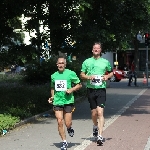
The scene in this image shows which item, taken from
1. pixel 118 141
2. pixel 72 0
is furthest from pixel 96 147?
pixel 72 0

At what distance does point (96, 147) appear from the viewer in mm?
9234

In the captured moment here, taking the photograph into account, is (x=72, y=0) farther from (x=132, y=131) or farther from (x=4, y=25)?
(x=132, y=131)

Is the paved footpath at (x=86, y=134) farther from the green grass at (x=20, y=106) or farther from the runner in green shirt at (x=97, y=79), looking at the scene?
the runner in green shirt at (x=97, y=79)

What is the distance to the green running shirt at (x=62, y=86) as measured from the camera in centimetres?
899

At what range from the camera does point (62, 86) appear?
8992 millimetres

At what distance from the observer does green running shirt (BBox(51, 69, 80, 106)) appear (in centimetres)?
899

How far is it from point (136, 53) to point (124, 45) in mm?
35617

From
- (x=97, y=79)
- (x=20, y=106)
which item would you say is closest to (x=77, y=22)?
(x=20, y=106)

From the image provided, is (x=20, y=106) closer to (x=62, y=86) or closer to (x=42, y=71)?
(x=62, y=86)

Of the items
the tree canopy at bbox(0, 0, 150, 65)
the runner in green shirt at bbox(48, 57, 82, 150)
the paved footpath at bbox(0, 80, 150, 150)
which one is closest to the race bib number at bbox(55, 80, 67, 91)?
the runner in green shirt at bbox(48, 57, 82, 150)

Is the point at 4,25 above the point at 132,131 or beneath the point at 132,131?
above

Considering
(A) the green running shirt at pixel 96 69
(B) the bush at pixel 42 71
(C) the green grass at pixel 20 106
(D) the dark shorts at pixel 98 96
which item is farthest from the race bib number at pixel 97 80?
(B) the bush at pixel 42 71

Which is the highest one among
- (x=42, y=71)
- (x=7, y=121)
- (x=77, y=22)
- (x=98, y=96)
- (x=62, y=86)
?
(x=77, y=22)

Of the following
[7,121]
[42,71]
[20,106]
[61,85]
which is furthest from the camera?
[42,71]
